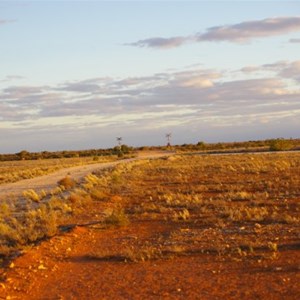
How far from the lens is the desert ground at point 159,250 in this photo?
10.3 m

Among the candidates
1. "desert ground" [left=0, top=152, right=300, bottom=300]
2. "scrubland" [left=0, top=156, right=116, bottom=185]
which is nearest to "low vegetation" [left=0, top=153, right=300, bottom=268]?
"desert ground" [left=0, top=152, right=300, bottom=300]

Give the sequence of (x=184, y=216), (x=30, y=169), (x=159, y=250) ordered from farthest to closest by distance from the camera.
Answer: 1. (x=30, y=169)
2. (x=184, y=216)
3. (x=159, y=250)

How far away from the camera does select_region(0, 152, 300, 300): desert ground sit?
1026 cm

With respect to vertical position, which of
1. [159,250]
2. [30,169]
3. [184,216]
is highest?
[30,169]

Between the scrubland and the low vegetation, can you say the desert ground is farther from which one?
the scrubland

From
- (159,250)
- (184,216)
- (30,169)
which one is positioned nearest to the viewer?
(159,250)

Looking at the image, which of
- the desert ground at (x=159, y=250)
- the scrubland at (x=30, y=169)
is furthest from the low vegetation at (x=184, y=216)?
the scrubland at (x=30, y=169)

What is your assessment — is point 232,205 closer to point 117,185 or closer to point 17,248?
point 17,248

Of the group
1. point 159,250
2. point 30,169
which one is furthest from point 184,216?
point 30,169

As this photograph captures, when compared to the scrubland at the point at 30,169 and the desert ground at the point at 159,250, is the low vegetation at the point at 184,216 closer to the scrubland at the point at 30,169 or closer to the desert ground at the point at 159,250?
the desert ground at the point at 159,250

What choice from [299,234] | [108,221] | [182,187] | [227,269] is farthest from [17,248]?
[182,187]

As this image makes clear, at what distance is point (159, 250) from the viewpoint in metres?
13.1

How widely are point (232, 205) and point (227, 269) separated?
371 inches

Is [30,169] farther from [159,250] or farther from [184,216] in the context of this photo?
[159,250]
